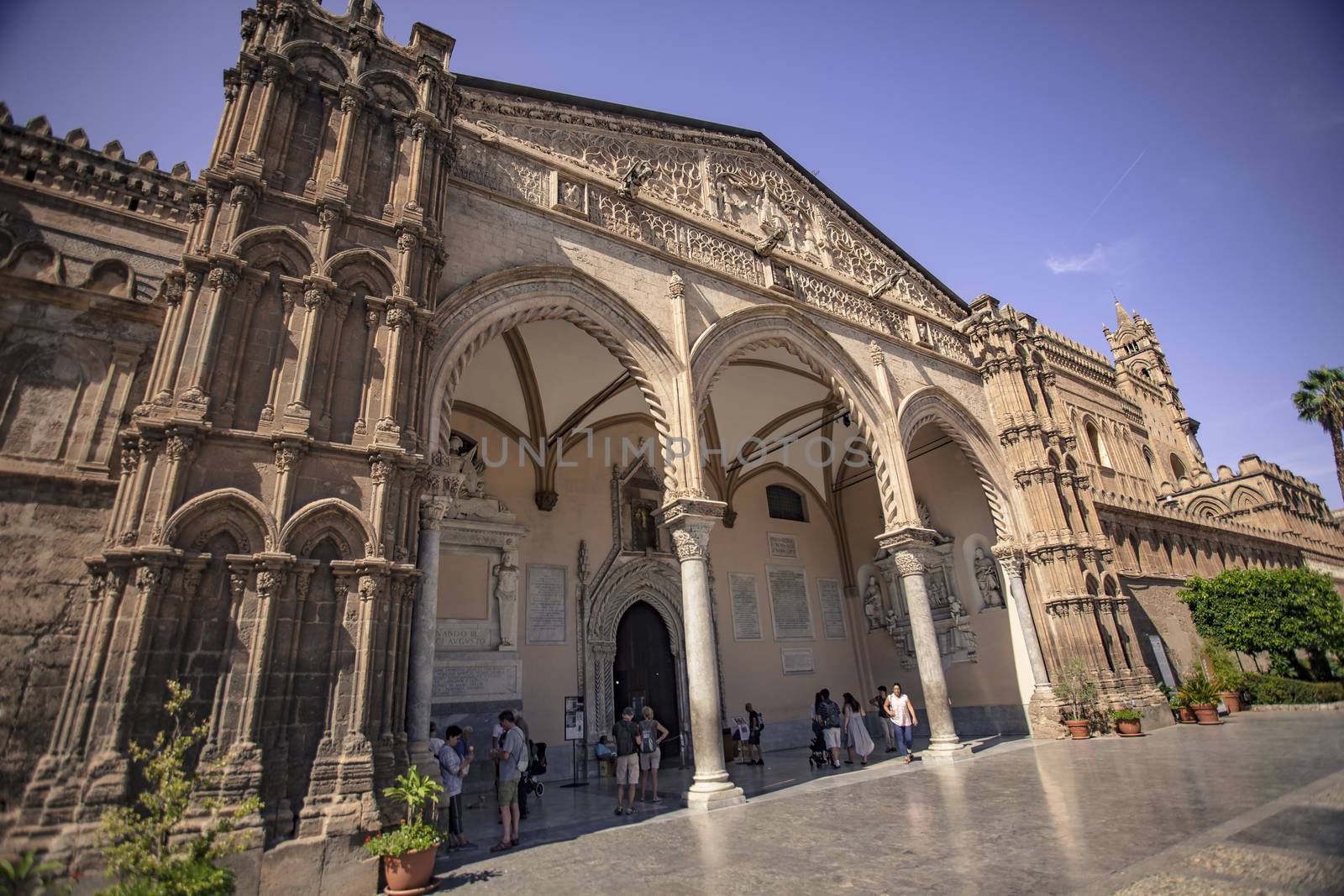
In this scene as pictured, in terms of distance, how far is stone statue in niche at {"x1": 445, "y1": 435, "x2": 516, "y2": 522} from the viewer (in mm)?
10836

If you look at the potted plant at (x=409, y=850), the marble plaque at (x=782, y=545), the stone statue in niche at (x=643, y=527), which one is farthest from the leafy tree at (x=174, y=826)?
the marble plaque at (x=782, y=545)

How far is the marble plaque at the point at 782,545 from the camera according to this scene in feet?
48.7

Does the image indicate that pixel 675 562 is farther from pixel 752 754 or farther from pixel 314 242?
pixel 314 242

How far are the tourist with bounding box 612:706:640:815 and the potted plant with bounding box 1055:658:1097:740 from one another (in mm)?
8238

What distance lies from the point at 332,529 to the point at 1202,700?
14753mm

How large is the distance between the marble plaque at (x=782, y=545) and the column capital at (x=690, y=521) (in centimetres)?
710

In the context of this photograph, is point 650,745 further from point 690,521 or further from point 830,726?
point 830,726

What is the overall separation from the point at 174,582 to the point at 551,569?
23.7ft

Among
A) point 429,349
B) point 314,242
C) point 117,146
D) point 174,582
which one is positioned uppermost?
point 117,146

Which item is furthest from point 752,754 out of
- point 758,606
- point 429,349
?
point 429,349

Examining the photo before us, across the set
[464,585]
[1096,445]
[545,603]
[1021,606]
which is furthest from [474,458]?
[1096,445]

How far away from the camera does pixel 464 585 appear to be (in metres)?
10.5

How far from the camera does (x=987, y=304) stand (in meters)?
14.3

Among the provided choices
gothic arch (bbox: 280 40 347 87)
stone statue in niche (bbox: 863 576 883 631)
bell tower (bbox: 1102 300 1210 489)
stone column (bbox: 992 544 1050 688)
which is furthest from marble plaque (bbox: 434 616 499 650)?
bell tower (bbox: 1102 300 1210 489)
